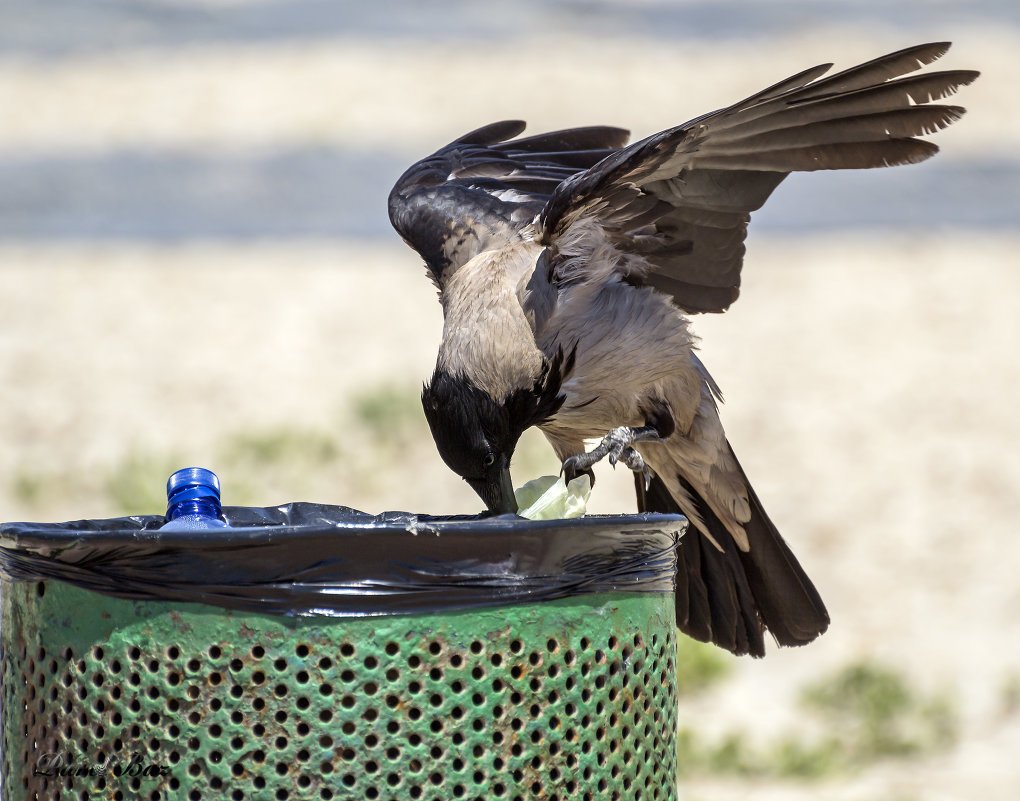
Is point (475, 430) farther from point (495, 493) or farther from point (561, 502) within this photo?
point (561, 502)

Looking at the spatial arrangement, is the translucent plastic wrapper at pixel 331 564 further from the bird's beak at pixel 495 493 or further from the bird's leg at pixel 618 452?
the bird's leg at pixel 618 452

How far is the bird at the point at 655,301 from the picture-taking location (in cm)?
389

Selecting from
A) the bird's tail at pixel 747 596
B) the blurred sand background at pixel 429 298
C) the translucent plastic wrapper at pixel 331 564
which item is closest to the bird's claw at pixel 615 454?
the bird's tail at pixel 747 596

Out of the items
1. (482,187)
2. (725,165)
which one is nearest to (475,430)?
(725,165)

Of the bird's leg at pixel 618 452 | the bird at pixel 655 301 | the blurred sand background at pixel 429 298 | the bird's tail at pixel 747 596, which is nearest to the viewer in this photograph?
the bird at pixel 655 301

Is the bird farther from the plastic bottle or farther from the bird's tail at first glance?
the plastic bottle

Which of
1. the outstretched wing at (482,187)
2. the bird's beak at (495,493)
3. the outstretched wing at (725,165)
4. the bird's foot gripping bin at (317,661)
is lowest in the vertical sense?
the bird's foot gripping bin at (317,661)

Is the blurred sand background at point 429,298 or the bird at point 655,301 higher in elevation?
the blurred sand background at point 429,298

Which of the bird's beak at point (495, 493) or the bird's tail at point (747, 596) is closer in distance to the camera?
the bird's beak at point (495, 493)

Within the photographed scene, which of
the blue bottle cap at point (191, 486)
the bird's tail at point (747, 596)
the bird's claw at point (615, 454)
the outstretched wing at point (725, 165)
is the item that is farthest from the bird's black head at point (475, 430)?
the blue bottle cap at point (191, 486)

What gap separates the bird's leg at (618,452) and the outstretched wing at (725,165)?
0.48 meters

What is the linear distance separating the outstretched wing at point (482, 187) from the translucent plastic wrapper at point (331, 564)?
2.50m

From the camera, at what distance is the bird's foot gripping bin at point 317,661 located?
2627mm

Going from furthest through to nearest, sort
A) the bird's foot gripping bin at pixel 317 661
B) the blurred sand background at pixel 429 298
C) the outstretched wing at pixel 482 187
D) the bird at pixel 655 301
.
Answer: the blurred sand background at pixel 429 298
the outstretched wing at pixel 482 187
the bird at pixel 655 301
the bird's foot gripping bin at pixel 317 661
